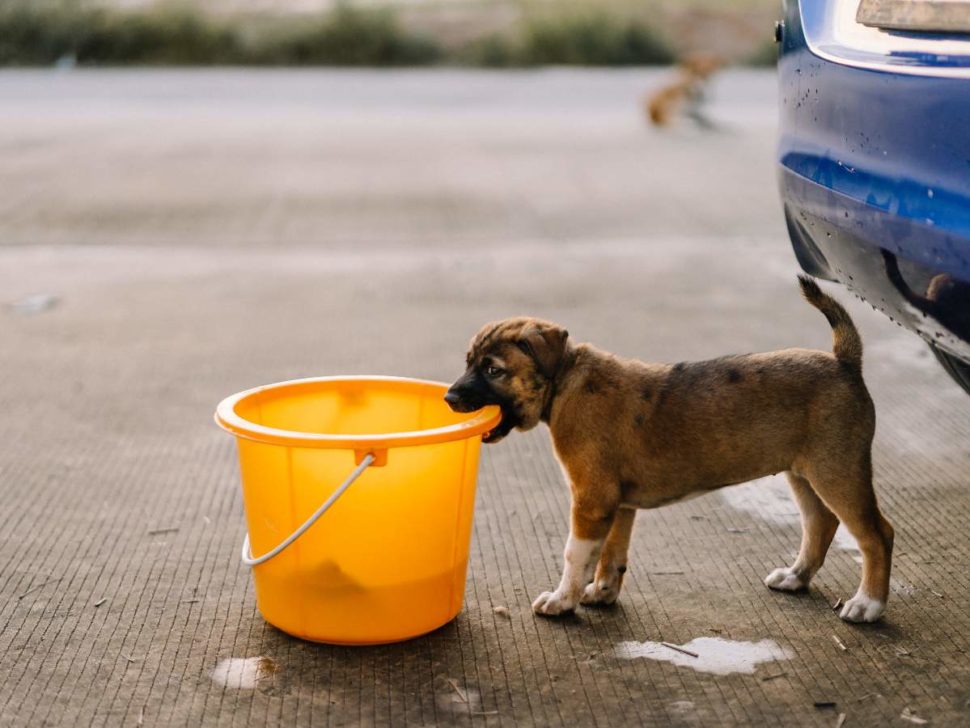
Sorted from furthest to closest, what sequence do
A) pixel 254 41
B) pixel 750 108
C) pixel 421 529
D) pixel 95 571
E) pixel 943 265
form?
pixel 254 41, pixel 750 108, pixel 95 571, pixel 421 529, pixel 943 265

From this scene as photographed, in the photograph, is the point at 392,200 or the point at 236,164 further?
the point at 236,164

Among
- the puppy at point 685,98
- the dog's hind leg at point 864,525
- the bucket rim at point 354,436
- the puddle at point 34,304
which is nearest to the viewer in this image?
the bucket rim at point 354,436

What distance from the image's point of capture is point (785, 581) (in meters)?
3.50

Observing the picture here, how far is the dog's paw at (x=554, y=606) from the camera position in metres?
3.33

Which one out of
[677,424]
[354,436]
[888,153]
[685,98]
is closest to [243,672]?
[354,436]

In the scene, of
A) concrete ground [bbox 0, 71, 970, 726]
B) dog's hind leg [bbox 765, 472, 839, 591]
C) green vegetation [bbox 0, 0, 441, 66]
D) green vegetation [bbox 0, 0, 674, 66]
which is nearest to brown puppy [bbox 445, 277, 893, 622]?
dog's hind leg [bbox 765, 472, 839, 591]

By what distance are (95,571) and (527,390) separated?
1.39 meters

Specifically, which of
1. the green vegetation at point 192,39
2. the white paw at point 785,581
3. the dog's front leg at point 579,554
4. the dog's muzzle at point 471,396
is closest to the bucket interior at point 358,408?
the dog's muzzle at point 471,396

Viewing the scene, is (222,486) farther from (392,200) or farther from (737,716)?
(392,200)

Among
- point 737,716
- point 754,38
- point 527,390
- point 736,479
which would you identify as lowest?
point 754,38

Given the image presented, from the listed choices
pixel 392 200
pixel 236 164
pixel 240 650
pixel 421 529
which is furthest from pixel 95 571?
pixel 236 164

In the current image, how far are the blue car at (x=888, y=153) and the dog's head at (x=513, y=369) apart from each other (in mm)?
784

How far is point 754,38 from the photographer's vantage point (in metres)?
30.2

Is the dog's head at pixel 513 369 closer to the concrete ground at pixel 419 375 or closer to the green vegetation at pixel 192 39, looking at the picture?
the concrete ground at pixel 419 375
